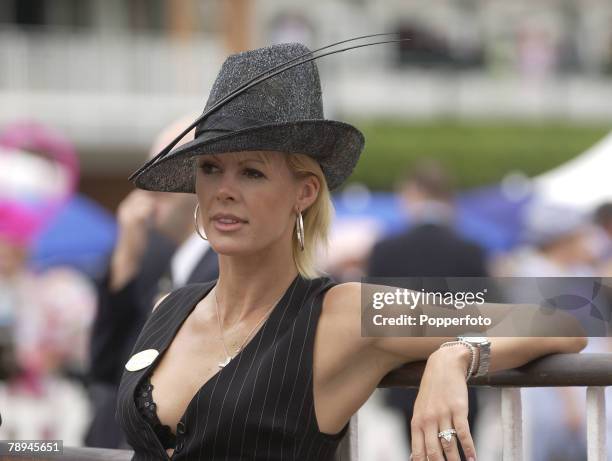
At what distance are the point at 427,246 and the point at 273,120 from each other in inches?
160

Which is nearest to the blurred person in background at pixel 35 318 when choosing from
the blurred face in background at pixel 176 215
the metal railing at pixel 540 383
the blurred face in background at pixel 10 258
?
the blurred face in background at pixel 10 258

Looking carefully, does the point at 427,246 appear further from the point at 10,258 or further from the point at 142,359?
the point at 142,359

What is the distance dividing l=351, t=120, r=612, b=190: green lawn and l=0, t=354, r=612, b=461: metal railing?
21548mm

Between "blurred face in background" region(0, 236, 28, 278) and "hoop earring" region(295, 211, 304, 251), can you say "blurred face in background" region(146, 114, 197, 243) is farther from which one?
"blurred face in background" region(0, 236, 28, 278)

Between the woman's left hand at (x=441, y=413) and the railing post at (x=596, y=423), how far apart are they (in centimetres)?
36

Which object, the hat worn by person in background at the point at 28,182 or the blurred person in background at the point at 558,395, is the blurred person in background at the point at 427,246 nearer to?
the blurred person in background at the point at 558,395

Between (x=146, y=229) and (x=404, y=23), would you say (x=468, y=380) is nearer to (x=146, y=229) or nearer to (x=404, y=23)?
(x=146, y=229)

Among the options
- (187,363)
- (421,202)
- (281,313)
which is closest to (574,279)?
(281,313)

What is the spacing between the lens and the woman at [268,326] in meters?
2.41

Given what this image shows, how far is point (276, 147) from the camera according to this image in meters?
2.48

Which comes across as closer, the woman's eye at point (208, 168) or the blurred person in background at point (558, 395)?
the woman's eye at point (208, 168)

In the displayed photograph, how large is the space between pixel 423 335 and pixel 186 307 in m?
0.64

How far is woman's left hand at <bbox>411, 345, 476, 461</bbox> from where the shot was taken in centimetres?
217

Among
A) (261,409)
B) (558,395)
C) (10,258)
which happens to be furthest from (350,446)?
(10,258)
